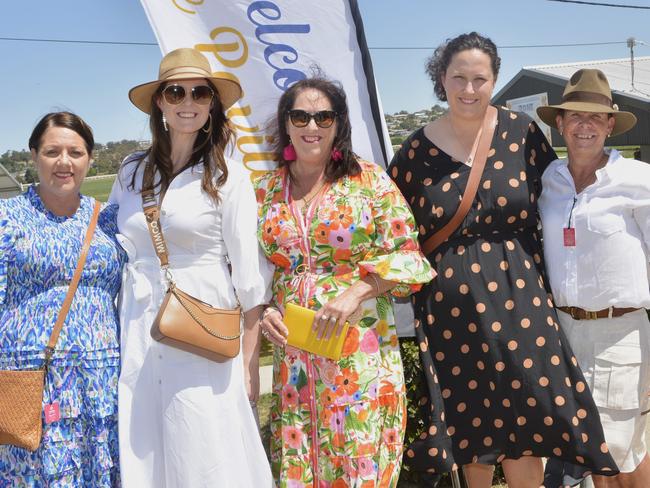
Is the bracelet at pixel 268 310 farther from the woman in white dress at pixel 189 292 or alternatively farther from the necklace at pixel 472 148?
the necklace at pixel 472 148

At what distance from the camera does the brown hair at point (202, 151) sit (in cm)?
239

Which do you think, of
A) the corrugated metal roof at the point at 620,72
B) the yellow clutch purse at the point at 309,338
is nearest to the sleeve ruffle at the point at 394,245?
the yellow clutch purse at the point at 309,338

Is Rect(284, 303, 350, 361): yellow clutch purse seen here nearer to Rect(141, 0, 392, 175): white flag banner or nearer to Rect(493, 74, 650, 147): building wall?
Rect(141, 0, 392, 175): white flag banner

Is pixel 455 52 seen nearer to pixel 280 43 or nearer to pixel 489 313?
pixel 489 313

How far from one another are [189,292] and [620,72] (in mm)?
21001

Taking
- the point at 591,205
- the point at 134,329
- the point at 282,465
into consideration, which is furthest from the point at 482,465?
the point at 134,329

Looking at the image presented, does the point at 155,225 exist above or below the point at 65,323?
above

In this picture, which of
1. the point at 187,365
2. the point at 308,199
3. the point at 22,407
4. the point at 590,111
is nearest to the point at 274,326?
the point at 187,365

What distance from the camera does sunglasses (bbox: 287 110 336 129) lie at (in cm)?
248

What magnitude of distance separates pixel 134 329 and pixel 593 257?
1.79 m

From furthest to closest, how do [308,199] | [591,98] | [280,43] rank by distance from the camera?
[280,43] → [591,98] → [308,199]

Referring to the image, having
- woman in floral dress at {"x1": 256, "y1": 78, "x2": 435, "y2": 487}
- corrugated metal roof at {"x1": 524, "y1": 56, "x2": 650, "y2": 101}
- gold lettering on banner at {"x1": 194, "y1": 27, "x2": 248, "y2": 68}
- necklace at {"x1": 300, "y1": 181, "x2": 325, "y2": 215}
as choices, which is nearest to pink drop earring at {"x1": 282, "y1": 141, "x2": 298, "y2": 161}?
woman in floral dress at {"x1": 256, "y1": 78, "x2": 435, "y2": 487}

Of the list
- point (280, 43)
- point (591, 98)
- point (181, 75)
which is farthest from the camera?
point (280, 43)

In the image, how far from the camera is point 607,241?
262 cm
